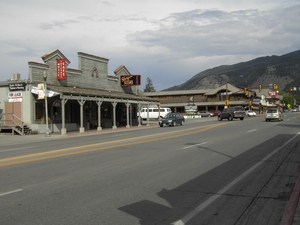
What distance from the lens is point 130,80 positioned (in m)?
47.9

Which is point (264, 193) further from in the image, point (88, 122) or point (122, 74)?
point (122, 74)

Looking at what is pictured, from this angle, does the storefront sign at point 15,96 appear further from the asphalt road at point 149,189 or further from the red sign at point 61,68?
the asphalt road at point 149,189

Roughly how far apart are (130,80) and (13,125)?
18.1m

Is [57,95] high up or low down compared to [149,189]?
up

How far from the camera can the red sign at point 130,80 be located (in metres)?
47.9

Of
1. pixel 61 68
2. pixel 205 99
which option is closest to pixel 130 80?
pixel 61 68

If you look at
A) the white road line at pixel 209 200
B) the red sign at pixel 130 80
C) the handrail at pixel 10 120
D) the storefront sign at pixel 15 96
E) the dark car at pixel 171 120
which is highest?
the red sign at pixel 130 80

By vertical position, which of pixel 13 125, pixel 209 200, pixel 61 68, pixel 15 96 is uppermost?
pixel 61 68

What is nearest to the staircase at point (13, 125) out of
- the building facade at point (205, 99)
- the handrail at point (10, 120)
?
the handrail at point (10, 120)

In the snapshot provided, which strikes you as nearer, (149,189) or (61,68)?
(149,189)

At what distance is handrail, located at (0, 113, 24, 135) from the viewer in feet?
110

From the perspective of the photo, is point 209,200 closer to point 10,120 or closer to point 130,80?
point 10,120

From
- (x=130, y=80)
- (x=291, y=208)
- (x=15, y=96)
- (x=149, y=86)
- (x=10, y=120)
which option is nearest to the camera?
(x=291, y=208)

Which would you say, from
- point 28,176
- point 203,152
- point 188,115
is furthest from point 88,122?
point 188,115
